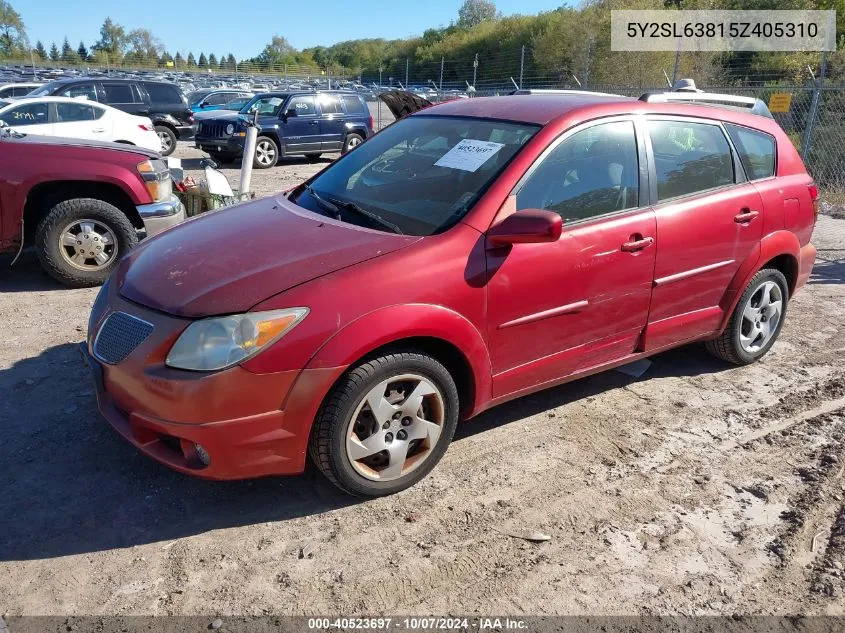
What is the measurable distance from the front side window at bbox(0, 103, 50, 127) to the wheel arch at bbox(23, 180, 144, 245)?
744 centimetres

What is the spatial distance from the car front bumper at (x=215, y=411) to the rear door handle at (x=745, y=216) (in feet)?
8.95

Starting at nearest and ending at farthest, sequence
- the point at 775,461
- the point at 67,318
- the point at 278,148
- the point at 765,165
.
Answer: the point at 775,461 < the point at 765,165 < the point at 67,318 < the point at 278,148

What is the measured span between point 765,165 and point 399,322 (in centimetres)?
299

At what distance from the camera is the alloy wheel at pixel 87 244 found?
578 centimetres

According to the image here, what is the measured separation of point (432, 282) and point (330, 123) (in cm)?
1454

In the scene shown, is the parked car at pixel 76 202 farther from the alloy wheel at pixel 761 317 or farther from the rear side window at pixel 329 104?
the rear side window at pixel 329 104

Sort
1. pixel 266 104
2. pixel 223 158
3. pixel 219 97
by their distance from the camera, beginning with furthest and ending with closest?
pixel 219 97 < pixel 266 104 < pixel 223 158

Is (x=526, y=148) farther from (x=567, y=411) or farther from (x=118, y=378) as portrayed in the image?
(x=118, y=378)

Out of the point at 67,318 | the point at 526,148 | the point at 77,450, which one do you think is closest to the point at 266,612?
the point at 77,450

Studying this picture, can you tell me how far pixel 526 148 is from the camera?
3439 mm

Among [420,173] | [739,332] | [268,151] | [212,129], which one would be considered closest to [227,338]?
[420,173]

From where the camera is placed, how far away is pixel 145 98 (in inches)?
665

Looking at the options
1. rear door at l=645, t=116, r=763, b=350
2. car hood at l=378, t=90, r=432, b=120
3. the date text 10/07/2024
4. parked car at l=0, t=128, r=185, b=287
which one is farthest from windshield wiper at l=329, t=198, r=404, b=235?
car hood at l=378, t=90, r=432, b=120

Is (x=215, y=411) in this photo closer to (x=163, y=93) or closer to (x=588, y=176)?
(x=588, y=176)
